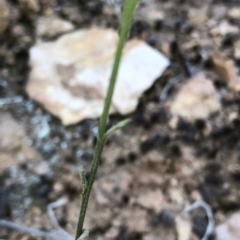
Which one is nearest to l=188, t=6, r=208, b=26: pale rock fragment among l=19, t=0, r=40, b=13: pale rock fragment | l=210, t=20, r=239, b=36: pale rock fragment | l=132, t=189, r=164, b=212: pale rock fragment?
l=210, t=20, r=239, b=36: pale rock fragment

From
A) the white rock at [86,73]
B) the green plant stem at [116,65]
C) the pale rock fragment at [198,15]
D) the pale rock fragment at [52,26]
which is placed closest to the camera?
the green plant stem at [116,65]

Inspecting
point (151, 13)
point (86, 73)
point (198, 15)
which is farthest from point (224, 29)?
point (86, 73)

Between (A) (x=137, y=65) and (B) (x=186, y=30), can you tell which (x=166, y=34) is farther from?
(A) (x=137, y=65)

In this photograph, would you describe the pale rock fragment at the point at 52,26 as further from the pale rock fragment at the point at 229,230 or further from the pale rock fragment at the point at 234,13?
the pale rock fragment at the point at 229,230

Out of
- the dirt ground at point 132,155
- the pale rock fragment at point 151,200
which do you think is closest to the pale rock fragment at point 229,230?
the dirt ground at point 132,155

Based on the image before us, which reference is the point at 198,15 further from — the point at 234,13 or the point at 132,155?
the point at 132,155

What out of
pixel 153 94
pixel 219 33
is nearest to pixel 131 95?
pixel 153 94

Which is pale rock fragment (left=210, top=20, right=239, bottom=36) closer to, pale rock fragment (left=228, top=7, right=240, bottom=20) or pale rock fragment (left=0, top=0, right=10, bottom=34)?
pale rock fragment (left=228, top=7, right=240, bottom=20)

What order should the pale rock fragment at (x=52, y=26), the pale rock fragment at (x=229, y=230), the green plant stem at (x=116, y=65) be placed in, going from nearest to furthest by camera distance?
the green plant stem at (x=116, y=65), the pale rock fragment at (x=229, y=230), the pale rock fragment at (x=52, y=26)
